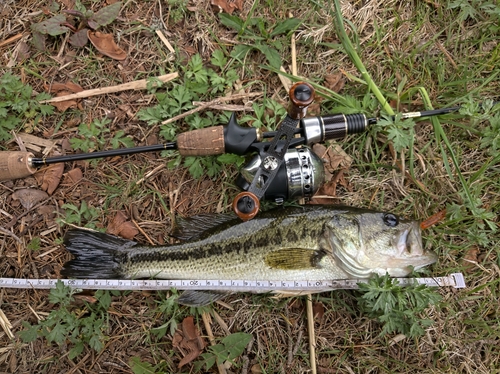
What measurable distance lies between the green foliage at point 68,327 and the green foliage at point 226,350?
90 cm

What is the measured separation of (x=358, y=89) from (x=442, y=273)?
183cm

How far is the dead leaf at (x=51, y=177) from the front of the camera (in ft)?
12.5

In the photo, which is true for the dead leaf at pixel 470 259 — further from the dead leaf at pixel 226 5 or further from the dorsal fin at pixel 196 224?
the dead leaf at pixel 226 5

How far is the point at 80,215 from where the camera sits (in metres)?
3.78

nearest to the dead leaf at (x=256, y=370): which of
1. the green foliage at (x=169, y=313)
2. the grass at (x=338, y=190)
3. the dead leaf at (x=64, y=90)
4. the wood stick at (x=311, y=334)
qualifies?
the grass at (x=338, y=190)

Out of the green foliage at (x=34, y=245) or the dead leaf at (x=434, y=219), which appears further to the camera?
the green foliage at (x=34, y=245)

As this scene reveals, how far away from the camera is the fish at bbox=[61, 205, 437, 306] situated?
325 centimetres

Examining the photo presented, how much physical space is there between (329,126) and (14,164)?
2.65 meters

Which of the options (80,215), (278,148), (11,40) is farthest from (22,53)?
(278,148)

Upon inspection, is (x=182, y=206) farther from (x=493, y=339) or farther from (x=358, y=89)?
(x=493, y=339)

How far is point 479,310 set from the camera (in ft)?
11.9

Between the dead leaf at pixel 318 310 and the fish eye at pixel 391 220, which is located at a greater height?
the fish eye at pixel 391 220

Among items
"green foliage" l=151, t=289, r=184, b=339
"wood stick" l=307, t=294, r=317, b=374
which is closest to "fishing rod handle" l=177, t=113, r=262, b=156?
"green foliage" l=151, t=289, r=184, b=339

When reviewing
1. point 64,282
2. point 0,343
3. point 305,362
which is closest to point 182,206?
point 64,282
